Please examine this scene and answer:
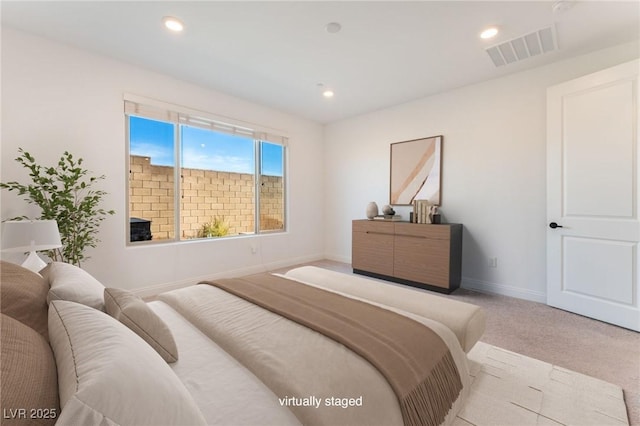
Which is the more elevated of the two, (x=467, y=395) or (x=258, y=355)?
(x=258, y=355)

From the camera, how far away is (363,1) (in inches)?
80.5

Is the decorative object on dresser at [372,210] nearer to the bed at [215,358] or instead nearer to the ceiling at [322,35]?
the ceiling at [322,35]

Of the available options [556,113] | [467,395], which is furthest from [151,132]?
[556,113]

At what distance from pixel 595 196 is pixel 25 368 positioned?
12.3ft

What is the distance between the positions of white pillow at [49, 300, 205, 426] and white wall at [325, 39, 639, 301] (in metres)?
3.62

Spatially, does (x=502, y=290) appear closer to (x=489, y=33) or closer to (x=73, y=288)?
(x=489, y=33)

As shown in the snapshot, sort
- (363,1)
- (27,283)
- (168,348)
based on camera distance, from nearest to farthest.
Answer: (168,348) < (27,283) < (363,1)

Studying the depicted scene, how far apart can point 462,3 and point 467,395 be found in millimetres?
2623

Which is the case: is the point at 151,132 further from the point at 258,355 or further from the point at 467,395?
the point at 467,395

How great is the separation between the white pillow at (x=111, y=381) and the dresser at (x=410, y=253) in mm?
3158

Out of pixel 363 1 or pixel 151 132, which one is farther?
pixel 151 132

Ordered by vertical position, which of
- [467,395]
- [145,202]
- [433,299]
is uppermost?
[145,202]

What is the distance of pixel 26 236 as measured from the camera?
6.13ft

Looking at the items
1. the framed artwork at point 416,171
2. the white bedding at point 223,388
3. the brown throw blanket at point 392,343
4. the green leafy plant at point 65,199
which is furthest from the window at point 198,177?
the white bedding at point 223,388
